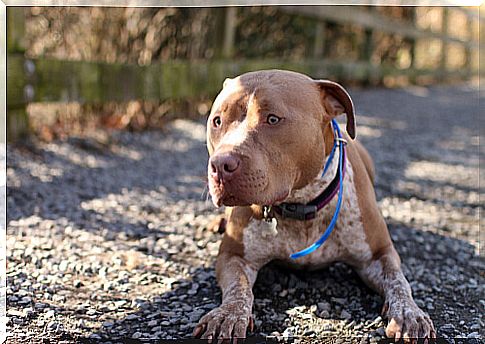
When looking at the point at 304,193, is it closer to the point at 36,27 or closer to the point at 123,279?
the point at 123,279

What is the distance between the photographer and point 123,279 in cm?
314

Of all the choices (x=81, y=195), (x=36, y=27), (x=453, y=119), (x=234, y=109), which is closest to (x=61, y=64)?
(x=36, y=27)

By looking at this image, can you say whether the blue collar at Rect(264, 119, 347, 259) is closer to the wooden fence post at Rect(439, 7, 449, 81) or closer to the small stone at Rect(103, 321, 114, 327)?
the small stone at Rect(103, 321, 114, 327)

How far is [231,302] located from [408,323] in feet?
2.18

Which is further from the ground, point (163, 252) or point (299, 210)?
point (299, 210)

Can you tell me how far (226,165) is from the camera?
2.35 metres

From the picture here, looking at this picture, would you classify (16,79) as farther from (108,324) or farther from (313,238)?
(313,238)

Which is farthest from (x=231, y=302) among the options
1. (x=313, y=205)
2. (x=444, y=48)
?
(x=444, y=48)

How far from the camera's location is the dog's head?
2383 millimetres

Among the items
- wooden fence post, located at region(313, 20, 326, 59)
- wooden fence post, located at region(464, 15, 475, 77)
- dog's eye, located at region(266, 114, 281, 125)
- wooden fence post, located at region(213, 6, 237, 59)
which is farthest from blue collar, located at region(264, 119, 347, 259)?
wooden fence post, located at region(464, 15, 475, 77)

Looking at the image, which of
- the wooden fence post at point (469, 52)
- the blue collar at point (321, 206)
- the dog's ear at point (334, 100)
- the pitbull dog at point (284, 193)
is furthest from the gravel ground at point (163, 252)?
the wooden fence post at point (469, 52)

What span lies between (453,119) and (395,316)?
745cm

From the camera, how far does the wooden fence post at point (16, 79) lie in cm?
504

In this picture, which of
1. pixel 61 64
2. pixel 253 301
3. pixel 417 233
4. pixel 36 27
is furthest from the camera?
pixel 36 27
